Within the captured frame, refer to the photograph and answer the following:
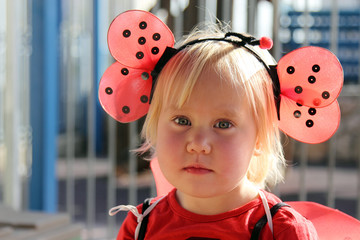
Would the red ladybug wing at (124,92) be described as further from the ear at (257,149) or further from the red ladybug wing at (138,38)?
the ear at (257,149)

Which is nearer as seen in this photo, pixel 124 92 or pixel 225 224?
pixel 225 224

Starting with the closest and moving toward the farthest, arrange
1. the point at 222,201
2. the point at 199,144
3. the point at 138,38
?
the point at 199,144 < the point at 222,201 < the point at 138,38

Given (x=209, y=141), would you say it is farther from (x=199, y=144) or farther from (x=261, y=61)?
(x=261, y=61)

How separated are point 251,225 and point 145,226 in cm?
29

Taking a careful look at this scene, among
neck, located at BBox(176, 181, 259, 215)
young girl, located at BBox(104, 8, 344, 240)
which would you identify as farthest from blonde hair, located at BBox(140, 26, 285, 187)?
neck, located at BBox(176, 181, 259, 215)

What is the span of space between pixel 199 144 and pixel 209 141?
0.09 feet

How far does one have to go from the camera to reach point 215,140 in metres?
1.20

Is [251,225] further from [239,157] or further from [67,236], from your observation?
[67,236]

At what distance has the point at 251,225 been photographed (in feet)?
4.17

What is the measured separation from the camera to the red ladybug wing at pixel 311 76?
132 cm

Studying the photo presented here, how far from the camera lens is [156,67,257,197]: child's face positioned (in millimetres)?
1198

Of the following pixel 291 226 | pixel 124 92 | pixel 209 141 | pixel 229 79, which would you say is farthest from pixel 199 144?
pixel 124 92

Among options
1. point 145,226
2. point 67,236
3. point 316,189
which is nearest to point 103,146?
point 316,189

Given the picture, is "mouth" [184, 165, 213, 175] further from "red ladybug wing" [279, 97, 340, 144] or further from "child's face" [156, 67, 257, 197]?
"red ladybug wing" [279, 97, 340, 144]
